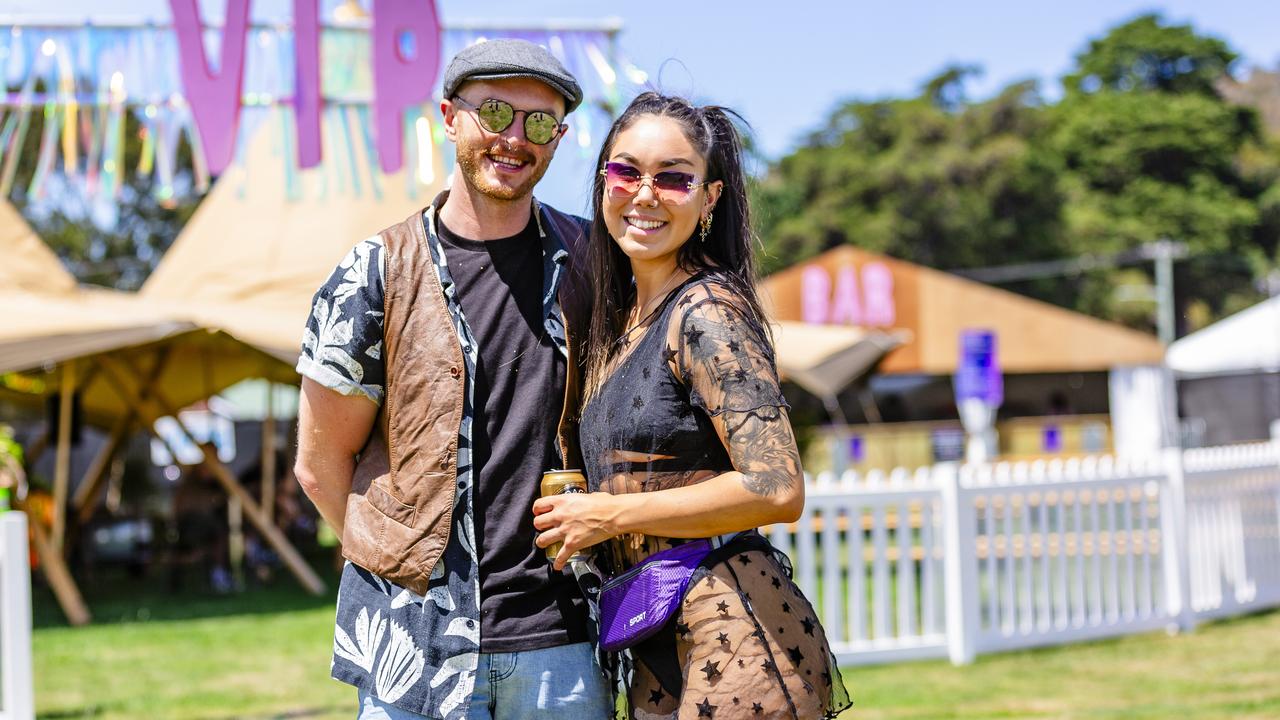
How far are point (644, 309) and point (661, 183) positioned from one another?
23 centimetres

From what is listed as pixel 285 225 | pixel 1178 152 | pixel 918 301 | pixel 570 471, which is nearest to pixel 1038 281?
pixel 1178 152

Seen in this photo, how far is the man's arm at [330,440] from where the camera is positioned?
7.95 feet

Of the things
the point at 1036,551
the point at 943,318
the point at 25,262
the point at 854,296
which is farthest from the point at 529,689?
the point at 943,318

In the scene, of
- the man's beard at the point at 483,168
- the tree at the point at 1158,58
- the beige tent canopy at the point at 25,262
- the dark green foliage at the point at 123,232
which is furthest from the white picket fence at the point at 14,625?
the tree at the point at 1158,58

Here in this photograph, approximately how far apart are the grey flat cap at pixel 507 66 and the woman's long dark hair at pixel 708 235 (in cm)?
16

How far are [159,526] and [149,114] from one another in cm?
Result: 511

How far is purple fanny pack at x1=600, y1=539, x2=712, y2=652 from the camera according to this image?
2213mm

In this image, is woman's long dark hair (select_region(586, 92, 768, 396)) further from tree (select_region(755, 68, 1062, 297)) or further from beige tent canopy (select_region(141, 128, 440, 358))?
tree (select_region(755, 68, 1062, 297))

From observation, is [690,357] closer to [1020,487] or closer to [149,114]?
[1020,487]

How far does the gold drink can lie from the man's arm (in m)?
0.39

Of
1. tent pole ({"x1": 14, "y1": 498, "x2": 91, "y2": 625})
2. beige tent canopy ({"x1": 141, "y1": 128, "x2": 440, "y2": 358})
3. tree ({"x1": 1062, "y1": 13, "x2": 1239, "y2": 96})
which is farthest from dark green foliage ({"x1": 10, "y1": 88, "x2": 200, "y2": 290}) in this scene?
tree ({"x1": 1062, "y1": 13, "x2": 1239, "y2": 96})

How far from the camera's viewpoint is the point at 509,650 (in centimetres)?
237

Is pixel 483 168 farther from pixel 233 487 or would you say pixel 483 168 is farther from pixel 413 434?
pixel 233 487

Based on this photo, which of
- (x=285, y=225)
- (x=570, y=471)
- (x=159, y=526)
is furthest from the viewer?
(x=159, y=526)
